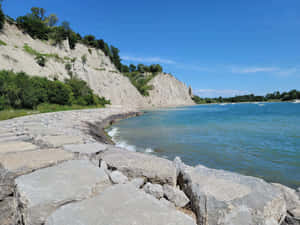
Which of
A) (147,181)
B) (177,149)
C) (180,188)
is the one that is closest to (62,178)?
(147,181)

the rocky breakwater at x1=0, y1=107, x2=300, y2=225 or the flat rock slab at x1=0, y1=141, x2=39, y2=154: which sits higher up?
the flat rock slab at x1=0, y1=141, x2=39, y2=154

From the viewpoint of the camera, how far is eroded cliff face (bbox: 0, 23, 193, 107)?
26745 millimetres

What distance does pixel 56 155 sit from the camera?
2920mm

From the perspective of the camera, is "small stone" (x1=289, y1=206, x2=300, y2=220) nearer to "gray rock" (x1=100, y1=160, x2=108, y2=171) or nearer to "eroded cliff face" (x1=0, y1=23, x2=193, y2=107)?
"gray rock" (x1=100, y1=160, x2=108, y2=171)

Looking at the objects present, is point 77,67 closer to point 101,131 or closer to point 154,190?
point 101,131

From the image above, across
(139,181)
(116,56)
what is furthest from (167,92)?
(139,181)

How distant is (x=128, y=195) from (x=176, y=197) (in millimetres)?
811

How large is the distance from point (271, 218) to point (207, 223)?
0.87 m

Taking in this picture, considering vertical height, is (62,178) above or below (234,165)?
above

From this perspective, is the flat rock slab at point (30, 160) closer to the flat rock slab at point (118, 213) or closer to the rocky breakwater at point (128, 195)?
the rocky breakwater at point (128, 195)

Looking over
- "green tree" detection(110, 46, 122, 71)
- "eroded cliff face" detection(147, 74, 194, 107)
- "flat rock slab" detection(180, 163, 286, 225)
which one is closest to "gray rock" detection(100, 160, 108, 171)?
"flat rock slab" detection(180, 163, 286, 225)

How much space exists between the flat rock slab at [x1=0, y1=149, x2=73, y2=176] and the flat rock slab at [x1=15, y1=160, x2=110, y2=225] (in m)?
0.17

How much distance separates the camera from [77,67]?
39562 millimetres

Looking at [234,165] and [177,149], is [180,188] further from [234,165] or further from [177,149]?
[177,149]
